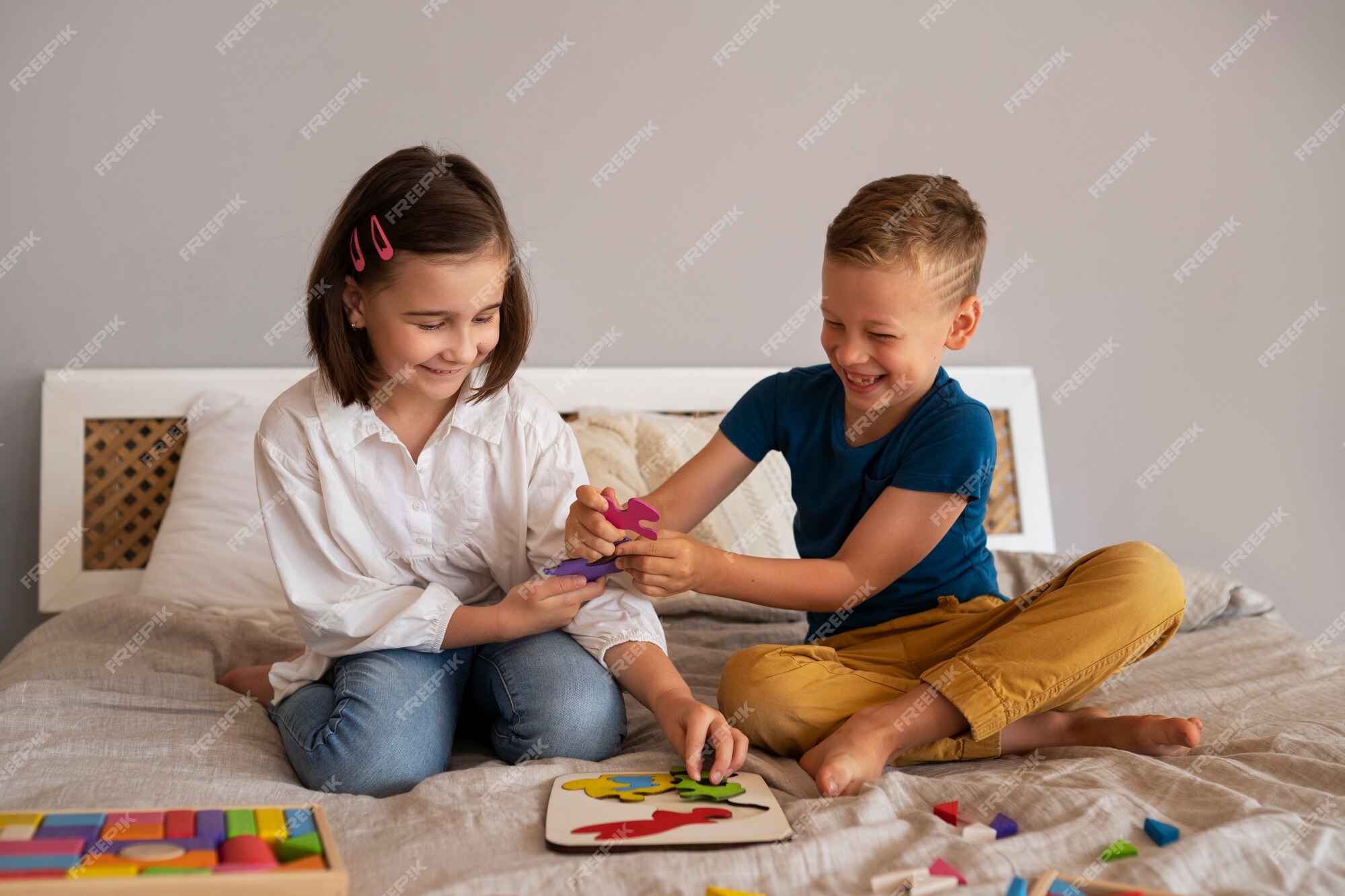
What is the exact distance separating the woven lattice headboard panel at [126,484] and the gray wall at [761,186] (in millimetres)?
110

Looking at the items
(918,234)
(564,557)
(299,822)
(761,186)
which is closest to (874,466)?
(918,234)

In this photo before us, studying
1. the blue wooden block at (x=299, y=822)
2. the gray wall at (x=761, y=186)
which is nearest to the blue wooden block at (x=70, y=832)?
the blue wooden block at (x=299, y=822)

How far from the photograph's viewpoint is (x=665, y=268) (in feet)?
6.48

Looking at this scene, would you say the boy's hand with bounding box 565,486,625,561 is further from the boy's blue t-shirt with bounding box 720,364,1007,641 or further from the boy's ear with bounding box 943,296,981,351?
the boy's ear with bounding box 943,296,981,351

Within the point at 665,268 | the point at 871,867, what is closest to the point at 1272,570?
the point at 665,268

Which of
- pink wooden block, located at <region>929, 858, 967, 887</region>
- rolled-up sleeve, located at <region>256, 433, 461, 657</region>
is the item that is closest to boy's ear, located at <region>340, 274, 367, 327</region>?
rolled-up sleeve, located at <region>256, 433, 461, 657</region>

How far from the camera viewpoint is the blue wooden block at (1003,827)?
0.77 meters

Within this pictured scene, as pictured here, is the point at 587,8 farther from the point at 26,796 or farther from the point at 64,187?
the point at 26,796

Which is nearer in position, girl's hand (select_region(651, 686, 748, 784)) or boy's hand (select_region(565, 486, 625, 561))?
girl's hand (select_region(651, 686, 748, 784))

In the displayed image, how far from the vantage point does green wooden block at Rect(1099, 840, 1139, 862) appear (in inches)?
28.2

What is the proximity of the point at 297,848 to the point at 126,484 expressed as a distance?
1.31 meters

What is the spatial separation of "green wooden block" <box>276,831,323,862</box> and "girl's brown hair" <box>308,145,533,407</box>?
0.50 m

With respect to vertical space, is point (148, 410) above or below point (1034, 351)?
below

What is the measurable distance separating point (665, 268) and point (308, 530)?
1.08m
